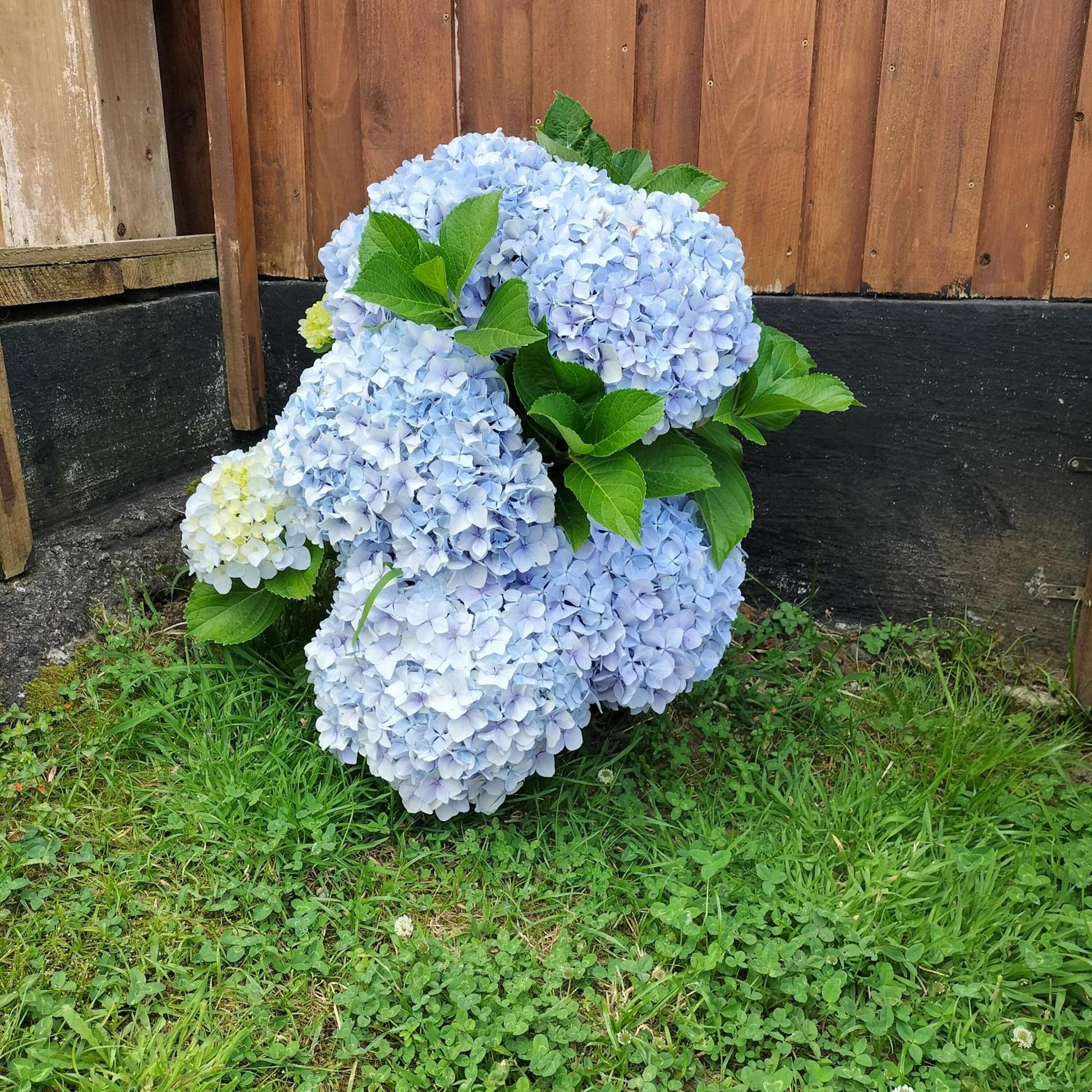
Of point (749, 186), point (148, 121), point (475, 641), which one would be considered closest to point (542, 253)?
point (475, 641)

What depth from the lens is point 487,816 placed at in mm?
1729

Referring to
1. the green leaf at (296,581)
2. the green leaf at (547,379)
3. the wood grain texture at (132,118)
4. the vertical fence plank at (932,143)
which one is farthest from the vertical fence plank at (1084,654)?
the wood grain texture at (132,118)

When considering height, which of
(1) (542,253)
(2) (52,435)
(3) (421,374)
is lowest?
(2) (52,435)

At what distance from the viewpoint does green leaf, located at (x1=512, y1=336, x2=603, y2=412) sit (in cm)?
148

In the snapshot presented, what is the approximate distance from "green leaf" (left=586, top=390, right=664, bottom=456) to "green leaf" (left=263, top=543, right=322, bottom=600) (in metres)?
0.62

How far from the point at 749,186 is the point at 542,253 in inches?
33.9

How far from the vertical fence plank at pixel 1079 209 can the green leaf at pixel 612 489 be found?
3.80 feet

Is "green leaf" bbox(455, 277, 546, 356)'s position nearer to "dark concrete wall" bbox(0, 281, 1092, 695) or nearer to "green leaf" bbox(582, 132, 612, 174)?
"green leaf" bbox(582, 132, 612, 174)

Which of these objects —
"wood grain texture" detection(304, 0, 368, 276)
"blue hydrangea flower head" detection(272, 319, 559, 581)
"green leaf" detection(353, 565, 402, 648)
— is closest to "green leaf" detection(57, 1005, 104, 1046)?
"green leaf" detection(353, 565, 402, 648)

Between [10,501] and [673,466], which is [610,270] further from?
[10,501]

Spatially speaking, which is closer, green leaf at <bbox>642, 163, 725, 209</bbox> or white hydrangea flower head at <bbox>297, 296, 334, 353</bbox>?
green leaf at <bbox>642, 163, 725, 209</bbox>

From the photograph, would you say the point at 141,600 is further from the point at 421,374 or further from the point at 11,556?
the point at 421,374

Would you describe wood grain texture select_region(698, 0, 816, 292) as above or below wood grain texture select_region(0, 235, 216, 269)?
above

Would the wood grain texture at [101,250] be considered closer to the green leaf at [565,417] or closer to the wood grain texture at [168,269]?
the wood grain texture at [168,269]
